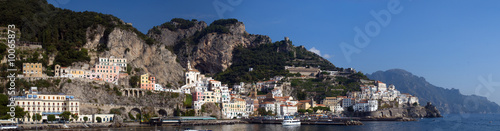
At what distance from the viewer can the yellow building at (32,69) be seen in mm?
66875

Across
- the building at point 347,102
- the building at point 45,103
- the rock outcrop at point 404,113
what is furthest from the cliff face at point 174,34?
the building at point 45,103

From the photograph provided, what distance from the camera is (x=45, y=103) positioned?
58.3 m

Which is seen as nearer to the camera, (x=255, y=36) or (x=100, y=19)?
(x=100, y=19)

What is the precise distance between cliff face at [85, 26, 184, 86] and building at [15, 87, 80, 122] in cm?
1904

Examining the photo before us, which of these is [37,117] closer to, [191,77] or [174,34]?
[191,77]

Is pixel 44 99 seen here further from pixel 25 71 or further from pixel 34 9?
pixel 34 9

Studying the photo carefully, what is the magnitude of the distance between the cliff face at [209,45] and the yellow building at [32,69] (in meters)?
55.8

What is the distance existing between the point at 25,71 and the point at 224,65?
69.6m

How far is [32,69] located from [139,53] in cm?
2208

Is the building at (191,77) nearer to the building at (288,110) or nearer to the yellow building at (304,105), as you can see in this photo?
the building at (288,110)

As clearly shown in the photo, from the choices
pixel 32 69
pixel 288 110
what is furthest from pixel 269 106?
pixel 32 69

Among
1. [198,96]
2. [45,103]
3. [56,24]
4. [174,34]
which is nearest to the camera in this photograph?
[45,103]

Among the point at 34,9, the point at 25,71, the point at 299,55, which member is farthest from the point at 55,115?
the point at 299,55

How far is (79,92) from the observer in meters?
65.8
